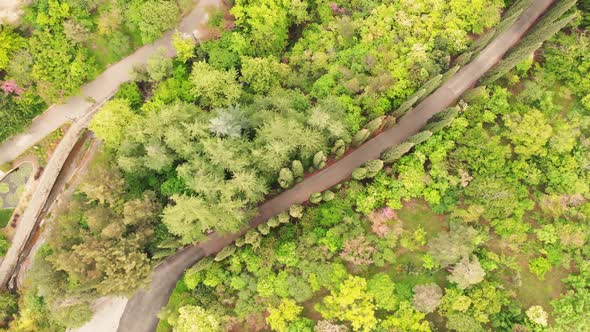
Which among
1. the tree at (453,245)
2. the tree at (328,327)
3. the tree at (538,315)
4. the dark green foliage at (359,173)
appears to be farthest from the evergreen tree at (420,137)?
the tree at (538,315)

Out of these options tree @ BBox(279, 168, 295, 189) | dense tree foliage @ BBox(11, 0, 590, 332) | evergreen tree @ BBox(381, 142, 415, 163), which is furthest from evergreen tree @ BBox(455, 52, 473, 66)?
tree @ BBox(279, 168, 295, 189)

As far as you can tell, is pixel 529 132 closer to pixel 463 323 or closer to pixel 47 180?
pixel 463 323

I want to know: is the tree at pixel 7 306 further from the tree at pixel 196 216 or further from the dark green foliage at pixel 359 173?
the dark green foliage at pixel 359 173

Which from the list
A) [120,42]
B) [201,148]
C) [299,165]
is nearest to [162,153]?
[201,148]

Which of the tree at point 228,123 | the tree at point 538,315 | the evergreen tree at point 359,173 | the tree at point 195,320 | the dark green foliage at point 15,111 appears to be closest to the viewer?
the tree at point 195,320

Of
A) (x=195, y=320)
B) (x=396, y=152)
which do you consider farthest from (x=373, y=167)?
(x=195, y=320)

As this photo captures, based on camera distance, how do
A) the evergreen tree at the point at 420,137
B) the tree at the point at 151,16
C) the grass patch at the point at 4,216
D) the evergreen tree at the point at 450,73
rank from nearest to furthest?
the evergreen tree at the point at 420,137 < the evergreen tree at the point at 450,73 < the tree at the point at 151,16 < the grass patch at the point at 4,216

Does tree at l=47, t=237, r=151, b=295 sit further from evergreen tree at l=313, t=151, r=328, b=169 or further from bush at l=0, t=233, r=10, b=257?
evergreen tree at l=313, t=151, r=328, b=169

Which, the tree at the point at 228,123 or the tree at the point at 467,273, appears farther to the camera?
the tree at the point at 228,123

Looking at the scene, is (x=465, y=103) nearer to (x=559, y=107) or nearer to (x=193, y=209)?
(x=559, y=107)
